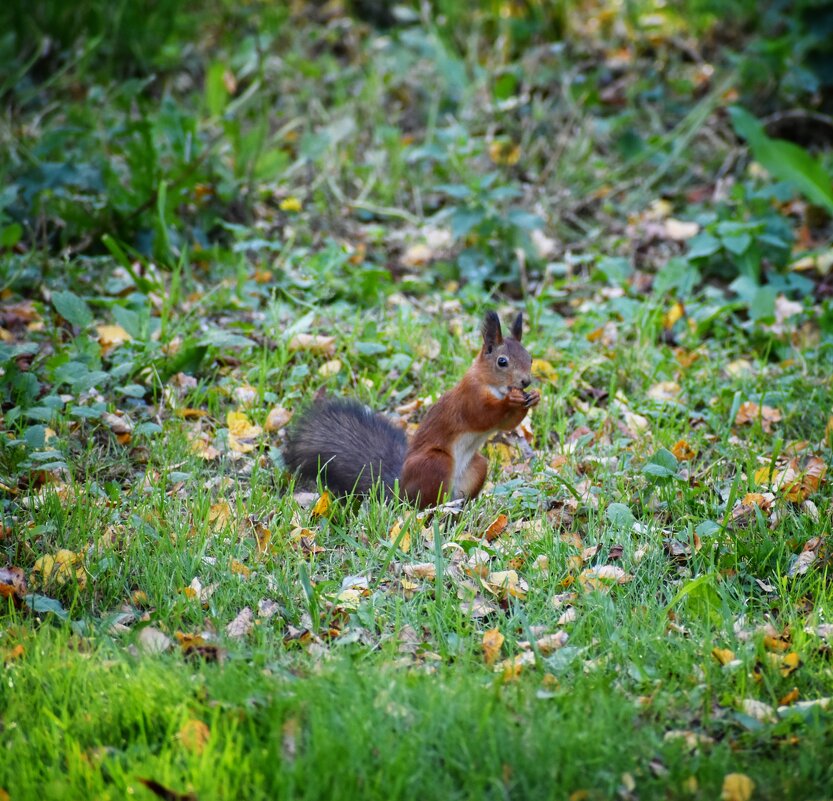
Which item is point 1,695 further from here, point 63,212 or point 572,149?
point 572,149

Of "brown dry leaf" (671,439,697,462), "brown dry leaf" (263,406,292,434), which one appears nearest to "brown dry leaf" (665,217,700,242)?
"brown dry leaf" (671,439,697,462)

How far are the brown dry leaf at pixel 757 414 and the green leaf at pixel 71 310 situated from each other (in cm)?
242

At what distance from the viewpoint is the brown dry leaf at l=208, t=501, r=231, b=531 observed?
3.23 metres

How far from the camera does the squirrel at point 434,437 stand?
330 centimetres

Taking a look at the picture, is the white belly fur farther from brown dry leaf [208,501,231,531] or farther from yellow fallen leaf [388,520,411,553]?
brown dry leaf [208,501,231,531]

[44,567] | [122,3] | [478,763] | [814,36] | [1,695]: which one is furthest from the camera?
[122,3]

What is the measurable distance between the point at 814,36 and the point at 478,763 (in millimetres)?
4954

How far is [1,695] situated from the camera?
7.97 ft

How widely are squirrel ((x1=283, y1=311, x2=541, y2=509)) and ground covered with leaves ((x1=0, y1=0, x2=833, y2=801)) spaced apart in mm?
87

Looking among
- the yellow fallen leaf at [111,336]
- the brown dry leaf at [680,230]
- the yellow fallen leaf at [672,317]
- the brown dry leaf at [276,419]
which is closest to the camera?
the brown dry leaf at [276,419]

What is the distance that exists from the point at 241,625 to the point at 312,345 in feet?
5.70

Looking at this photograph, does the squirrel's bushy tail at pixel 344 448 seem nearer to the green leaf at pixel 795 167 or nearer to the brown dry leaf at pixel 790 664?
the brown dry leaf at pixel 790 664

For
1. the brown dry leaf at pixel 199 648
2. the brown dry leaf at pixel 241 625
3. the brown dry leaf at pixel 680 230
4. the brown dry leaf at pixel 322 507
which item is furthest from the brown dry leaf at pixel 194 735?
the brown dry leaf at pixel 680 230

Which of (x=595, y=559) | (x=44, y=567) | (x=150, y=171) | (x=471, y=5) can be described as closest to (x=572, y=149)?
(x=471, y=5)
